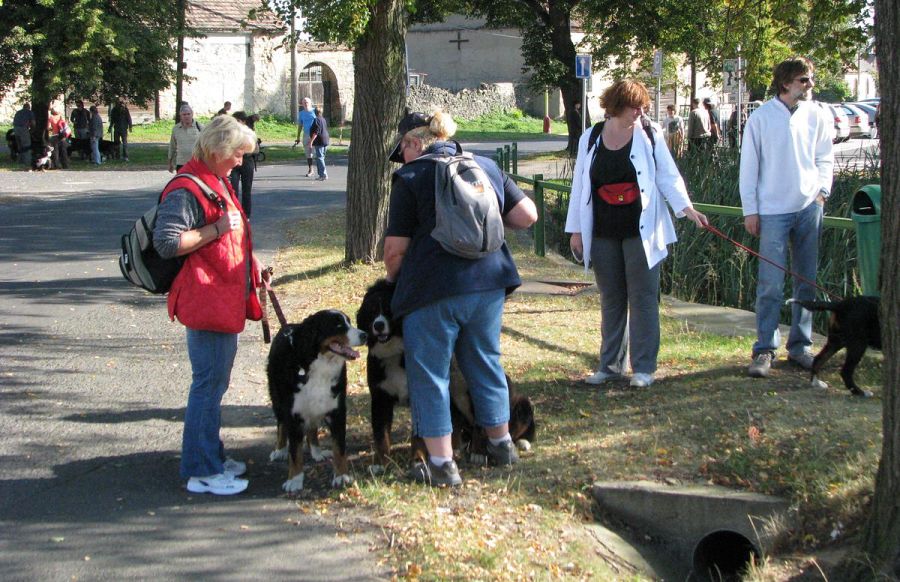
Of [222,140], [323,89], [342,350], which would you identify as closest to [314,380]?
[342,350]

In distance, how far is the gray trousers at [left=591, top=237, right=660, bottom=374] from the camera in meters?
6.56

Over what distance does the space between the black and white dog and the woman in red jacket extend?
0.92 feet

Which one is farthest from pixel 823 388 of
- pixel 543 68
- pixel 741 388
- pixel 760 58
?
pixel 543 68

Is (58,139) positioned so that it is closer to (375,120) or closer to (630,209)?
(375,120)

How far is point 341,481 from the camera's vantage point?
203 inches

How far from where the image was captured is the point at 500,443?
17.4ft

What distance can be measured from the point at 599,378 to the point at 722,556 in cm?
197

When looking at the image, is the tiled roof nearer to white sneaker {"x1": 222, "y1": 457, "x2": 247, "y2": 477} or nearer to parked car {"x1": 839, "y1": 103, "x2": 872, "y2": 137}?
parked car {"x1": 839, "y1": 103, "x2": 872, "y2": 137}

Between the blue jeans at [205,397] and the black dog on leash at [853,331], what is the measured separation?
3793mm

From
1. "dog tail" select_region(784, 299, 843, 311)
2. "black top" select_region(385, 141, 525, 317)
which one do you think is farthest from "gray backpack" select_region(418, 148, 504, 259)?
"dog tail" select_region(784, 299, 843, 311)

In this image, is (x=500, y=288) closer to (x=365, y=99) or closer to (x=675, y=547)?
(x=675, y=547)

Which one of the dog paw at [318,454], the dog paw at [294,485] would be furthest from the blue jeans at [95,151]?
the dog paw at [294,485]

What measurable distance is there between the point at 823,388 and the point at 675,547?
204 cm

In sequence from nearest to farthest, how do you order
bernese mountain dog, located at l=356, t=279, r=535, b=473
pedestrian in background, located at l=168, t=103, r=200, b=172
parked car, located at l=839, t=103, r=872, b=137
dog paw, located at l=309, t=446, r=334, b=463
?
bernese mountain dog, located at l=356, t=279, r=535, b=473, dog paw, located at l=309, t=446, r=334, b=463, pedestrian in background, located at l=168, t=103, r=200, b=172, parked car, located at l=839, t=103, r=872, b=137
